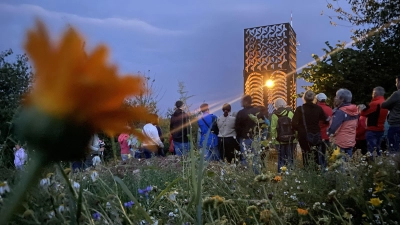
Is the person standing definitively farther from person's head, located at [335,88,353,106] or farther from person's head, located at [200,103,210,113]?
person's head, located at [335,88,353,106]

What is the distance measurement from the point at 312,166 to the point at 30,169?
316cm

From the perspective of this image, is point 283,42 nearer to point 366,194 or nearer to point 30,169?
point 366,194

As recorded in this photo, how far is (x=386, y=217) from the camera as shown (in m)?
1.71

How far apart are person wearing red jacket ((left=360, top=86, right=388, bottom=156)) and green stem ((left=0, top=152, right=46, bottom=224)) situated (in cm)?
554

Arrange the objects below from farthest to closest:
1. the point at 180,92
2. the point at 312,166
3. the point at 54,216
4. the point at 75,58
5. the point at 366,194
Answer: the point at 312,166 < the point at 366,194 < the point at 180,92 < the point at 54,216 < the point at 75,58

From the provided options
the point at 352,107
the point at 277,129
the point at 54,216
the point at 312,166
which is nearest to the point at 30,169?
the point at 54,216

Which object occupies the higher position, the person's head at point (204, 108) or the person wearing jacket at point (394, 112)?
the person's head at point (204, 108)

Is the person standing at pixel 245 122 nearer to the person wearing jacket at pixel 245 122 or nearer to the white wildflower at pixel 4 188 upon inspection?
the person wearing jacket at pixel 245 122

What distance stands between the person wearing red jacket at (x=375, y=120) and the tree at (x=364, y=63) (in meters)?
5.37

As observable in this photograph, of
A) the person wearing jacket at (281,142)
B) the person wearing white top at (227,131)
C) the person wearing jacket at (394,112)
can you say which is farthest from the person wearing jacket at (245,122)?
the person wearing jacket at (394,112)

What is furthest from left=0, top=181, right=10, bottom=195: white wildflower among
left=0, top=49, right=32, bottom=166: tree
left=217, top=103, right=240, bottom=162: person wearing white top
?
left=217, top=103, right=240, bottom=162: person wearing white top

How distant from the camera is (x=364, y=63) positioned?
11.4 metres

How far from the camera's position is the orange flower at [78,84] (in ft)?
1.19

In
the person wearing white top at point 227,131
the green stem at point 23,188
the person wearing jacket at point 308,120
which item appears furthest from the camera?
the person wearing white top at point 227,131
